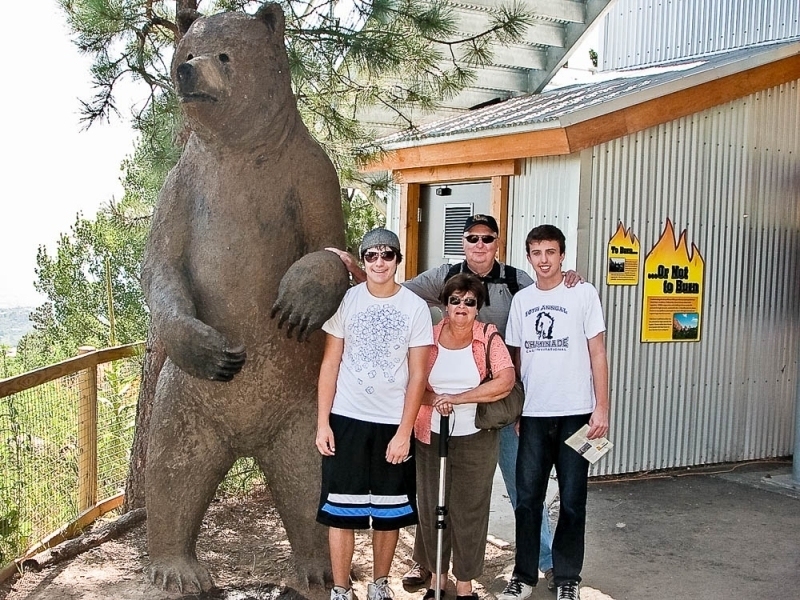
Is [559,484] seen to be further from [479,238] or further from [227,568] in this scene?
[227,568]

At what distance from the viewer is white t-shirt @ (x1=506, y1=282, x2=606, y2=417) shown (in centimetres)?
351

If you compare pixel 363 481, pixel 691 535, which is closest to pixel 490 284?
pixel 363 481

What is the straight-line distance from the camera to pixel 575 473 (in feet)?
11.6

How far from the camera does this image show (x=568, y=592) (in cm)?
354

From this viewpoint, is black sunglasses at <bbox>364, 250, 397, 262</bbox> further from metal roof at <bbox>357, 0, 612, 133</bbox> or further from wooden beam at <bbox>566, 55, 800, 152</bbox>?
metal roof at <bbox>357, 0, 612, 133</bbox>

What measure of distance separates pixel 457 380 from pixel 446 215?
3.54m

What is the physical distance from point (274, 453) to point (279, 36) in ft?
5.26

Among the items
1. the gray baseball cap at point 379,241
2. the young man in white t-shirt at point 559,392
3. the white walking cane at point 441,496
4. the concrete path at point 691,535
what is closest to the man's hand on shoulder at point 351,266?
the gray baseball cap at point 379,241

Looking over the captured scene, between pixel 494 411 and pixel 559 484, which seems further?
pixel 559 484

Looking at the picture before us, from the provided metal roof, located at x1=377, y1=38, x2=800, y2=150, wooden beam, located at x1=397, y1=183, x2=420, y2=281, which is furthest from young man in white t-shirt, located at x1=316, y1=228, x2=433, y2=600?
wooden beam, located at x1=397, y1=183, x2=420, y2=281

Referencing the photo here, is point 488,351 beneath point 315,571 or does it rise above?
above

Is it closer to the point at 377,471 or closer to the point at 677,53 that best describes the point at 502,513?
the point at 377,471

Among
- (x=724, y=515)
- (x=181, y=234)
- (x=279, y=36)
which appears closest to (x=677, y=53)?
(x=724, y=515)

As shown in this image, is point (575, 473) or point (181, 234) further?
point (575, 473)
